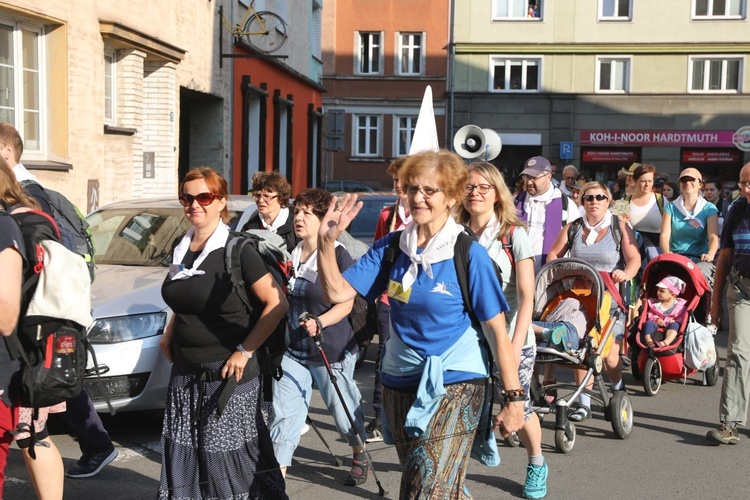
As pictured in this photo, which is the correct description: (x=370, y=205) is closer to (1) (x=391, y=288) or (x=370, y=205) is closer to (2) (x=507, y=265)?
(2) (x=507, y=265)

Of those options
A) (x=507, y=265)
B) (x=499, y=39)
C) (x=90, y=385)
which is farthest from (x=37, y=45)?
(x=499, y=39)

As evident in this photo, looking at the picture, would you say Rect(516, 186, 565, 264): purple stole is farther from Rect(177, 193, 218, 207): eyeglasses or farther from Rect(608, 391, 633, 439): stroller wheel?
Rect(177, 193, 218, 207): eyeglasses

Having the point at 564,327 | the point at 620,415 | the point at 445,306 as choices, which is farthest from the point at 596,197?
the point at 445,306

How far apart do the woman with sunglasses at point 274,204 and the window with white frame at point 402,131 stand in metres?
37.0

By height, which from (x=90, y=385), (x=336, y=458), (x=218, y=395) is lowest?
(x=336, y=458)

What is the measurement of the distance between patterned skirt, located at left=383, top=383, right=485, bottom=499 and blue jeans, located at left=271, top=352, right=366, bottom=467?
58.3 inches

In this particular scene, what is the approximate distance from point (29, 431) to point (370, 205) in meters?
8.56

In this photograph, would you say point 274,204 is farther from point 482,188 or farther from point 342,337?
point 482,188

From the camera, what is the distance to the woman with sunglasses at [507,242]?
5020mm

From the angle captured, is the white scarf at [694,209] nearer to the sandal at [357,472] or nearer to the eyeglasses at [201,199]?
the sandal at [357,472]

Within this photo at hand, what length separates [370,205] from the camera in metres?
12.6

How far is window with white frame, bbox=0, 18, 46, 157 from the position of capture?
11945mm

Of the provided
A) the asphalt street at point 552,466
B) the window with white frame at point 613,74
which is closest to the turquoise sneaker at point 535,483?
the asphalt street at point 552,466

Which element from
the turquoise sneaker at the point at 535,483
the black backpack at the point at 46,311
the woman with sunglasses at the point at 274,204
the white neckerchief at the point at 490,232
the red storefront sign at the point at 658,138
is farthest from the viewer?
the red storefront sign at the point at 658,138
